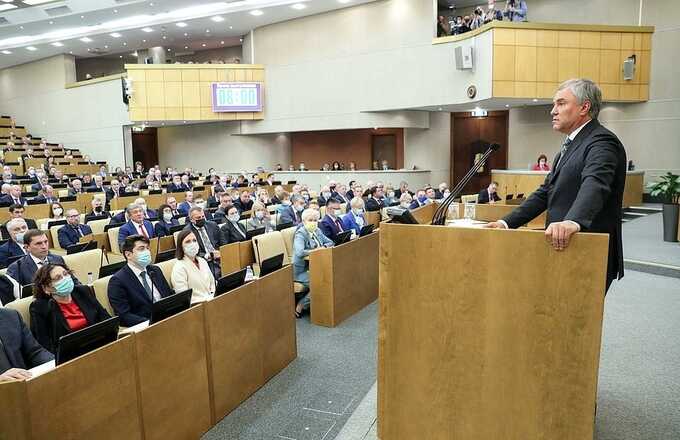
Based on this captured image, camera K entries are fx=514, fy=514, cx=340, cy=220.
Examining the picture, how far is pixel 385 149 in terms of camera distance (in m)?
19.8

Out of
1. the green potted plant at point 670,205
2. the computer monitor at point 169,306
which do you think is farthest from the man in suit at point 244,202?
the green potted plant at point 670,205

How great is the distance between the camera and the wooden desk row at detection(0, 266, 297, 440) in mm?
2215

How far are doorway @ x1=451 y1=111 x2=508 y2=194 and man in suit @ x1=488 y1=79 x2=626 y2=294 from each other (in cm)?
1663

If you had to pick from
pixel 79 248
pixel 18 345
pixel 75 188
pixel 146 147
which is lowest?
pixel 18 345

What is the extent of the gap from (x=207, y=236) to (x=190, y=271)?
7.97 feet

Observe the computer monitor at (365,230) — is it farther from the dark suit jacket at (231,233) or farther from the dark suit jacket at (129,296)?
the dark suit jacket at (129,296)

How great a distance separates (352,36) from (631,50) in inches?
319

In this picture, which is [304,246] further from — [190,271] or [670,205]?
[670,205]

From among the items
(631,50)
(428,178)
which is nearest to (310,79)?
(428,178)

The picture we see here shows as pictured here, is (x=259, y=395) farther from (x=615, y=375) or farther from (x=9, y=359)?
(x=615, y=375)

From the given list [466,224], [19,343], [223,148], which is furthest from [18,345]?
[223,148]

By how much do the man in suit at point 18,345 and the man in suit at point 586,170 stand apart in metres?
2.64

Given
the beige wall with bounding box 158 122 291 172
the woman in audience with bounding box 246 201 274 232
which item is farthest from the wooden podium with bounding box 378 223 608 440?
the beige wall with bounding box 158 122 291 172

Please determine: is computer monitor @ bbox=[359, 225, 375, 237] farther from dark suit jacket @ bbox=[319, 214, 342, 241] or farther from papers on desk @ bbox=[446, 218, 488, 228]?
papers on desk @ bbox=[446, 218, 488, 228]
